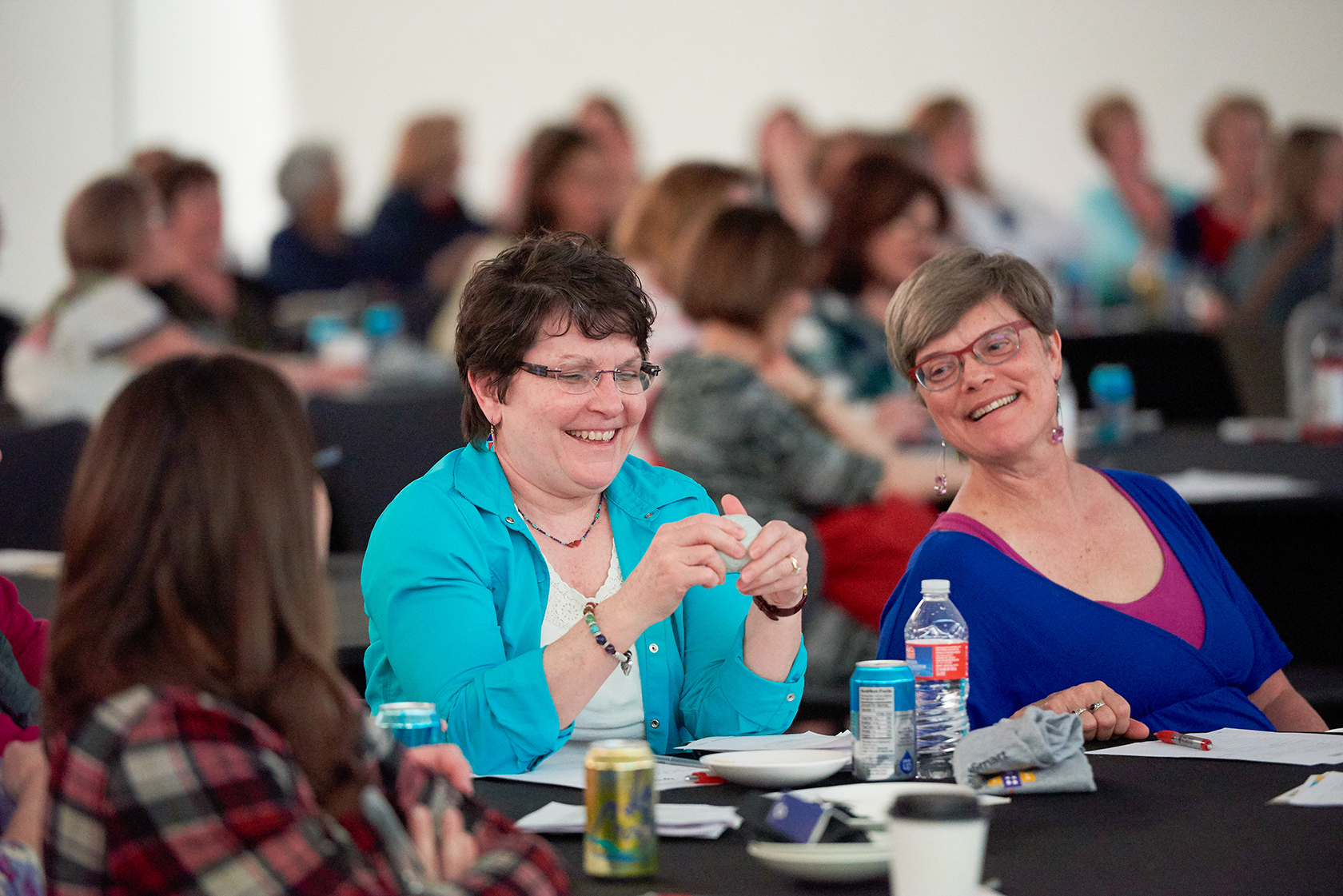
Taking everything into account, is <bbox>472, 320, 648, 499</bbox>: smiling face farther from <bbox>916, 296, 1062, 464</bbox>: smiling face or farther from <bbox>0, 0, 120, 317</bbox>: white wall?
<bbox>0, 0, 120, 317</bbox>: white wall

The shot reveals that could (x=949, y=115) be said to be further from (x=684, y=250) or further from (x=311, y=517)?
(x=311, y=517)

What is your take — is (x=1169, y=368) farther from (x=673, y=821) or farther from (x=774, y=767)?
(x=673, y=821)

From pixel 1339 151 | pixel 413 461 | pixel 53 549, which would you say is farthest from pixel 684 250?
pixel 1339 151

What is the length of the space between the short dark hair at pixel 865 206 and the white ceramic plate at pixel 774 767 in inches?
151

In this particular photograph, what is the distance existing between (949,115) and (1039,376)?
7.29 meters

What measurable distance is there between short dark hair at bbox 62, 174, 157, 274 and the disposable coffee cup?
4759 millimetres

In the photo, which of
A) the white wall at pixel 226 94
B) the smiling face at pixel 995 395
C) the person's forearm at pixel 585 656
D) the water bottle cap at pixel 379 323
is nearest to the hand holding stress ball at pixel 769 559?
the person's forearm at pixel 585 656

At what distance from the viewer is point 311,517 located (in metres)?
1.27

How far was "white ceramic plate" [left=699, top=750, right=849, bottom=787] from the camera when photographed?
165 centimetres

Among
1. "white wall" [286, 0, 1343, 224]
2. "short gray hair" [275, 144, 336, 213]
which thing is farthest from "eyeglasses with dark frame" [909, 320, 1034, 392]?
"white wall" [286, 0, 1343, 224]

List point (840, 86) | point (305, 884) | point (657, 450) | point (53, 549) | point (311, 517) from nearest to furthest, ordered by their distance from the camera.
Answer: point (305, 884) < point (311, 517) < point (53, 549) < point (657, 450) < point (840, 86)

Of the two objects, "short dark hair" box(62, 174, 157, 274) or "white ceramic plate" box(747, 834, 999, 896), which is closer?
"white ceramic plate" box(747, 834, 999, 896)

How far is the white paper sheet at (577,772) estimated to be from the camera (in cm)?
173

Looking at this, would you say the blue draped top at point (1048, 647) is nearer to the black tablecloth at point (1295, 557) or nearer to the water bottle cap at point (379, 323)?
the black tablecloth at point (1295, 557)
